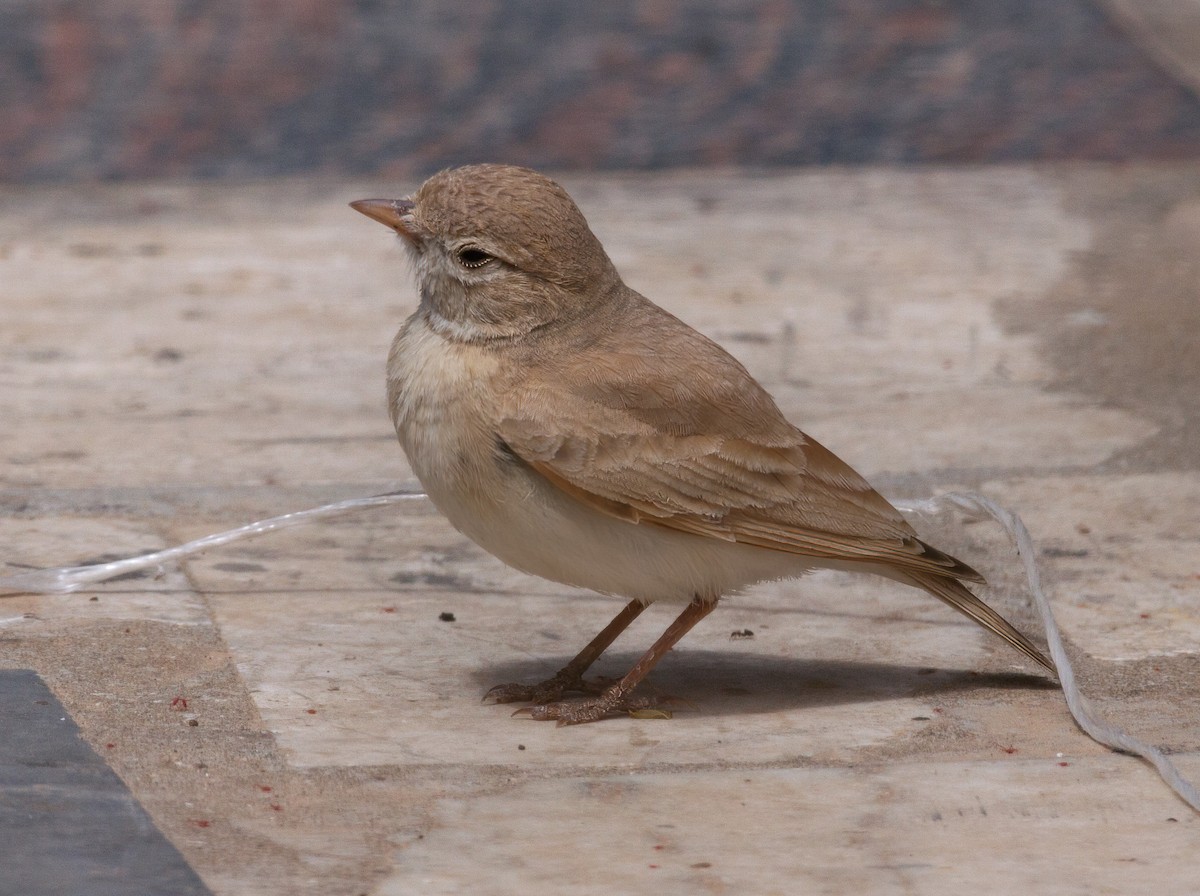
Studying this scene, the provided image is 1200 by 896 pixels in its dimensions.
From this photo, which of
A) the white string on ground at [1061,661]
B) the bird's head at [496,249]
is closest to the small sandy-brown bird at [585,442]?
the bird's head at [496,249]

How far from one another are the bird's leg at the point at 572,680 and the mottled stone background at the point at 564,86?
5.88 meters

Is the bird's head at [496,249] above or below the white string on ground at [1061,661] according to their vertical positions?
above

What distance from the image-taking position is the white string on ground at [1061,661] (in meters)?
3.56

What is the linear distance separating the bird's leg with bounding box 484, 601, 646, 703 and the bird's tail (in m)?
0.66

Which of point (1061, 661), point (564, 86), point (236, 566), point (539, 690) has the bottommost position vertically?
point (236, 566)

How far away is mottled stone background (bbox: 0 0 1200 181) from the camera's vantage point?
9.76 metres

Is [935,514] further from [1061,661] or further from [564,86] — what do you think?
[564,86]

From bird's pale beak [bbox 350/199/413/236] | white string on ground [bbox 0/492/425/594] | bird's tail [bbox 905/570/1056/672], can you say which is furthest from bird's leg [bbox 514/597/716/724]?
white string on ground [bbox 0/492/425/594]

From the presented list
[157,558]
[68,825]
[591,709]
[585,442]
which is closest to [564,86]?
[157,558]

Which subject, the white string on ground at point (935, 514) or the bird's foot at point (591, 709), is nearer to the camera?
the white string on ground at point (935, 514)

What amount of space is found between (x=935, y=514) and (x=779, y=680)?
117cm

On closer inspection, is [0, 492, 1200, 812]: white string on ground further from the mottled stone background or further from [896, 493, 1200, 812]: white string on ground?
the mottled stone background

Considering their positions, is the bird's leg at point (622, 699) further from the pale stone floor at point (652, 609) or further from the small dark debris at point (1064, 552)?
the small dark debris at point (1064, 552)

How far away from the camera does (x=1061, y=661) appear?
4098 mm
